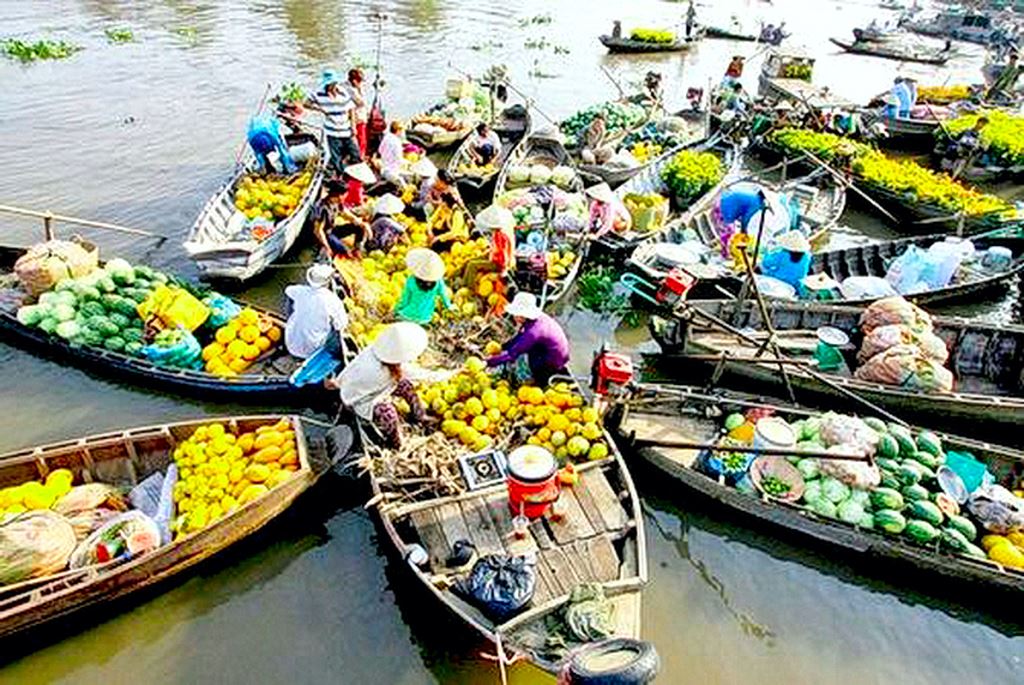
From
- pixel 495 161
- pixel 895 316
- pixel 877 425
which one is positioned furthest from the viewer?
pixel 495 161

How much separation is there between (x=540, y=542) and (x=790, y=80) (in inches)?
1028

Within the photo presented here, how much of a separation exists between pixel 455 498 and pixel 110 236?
1101 centimetres

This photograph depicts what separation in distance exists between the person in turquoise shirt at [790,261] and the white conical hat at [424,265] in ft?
19.9

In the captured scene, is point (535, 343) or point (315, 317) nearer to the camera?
point (535, 343)

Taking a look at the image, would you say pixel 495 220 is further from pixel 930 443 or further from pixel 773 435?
pixel 930 443

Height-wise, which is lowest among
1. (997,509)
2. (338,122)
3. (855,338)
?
(997,509)

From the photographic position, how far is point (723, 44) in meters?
39.3

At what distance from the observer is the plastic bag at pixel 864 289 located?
1195 cm

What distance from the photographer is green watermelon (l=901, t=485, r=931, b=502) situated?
8.04m

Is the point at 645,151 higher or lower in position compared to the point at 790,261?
higher

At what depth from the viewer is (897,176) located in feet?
57.6

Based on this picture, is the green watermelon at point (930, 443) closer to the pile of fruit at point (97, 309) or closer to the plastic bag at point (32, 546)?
the plastic bag at point (32, 546)

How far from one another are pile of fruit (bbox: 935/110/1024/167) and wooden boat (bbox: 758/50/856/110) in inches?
154

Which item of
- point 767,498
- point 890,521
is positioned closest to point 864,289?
point 890,521
